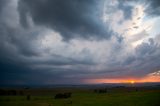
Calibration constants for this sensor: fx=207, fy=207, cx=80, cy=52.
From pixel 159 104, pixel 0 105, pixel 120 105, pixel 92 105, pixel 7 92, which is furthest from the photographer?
pixel 7 92

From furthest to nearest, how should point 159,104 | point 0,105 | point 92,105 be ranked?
point 0,105, point 92,105, point 159,104

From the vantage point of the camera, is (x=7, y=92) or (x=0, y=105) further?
(x=7, y=92)

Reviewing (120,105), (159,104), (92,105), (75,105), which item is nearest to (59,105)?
(75,105)

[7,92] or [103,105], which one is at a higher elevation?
[7,92]

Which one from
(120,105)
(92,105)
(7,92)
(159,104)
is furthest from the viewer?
(7,92)

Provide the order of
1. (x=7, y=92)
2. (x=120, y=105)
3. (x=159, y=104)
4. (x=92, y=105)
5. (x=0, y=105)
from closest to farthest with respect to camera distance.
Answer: (x=159, y=104)
(x=120, y=105)
(x=92, y=105)
(x=0, y=105)
(x=7, y=92)

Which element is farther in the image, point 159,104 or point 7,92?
point 7,92

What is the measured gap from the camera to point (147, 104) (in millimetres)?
48250

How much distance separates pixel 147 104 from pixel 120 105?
621 centimetres

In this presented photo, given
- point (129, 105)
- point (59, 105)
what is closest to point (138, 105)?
point (129, 105)

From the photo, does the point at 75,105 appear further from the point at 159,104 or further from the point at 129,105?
the point at 159,104

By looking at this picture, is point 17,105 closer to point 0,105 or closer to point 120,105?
point 0,105

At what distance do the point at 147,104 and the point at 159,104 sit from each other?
269 cm

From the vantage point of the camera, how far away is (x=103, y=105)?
171 feet
